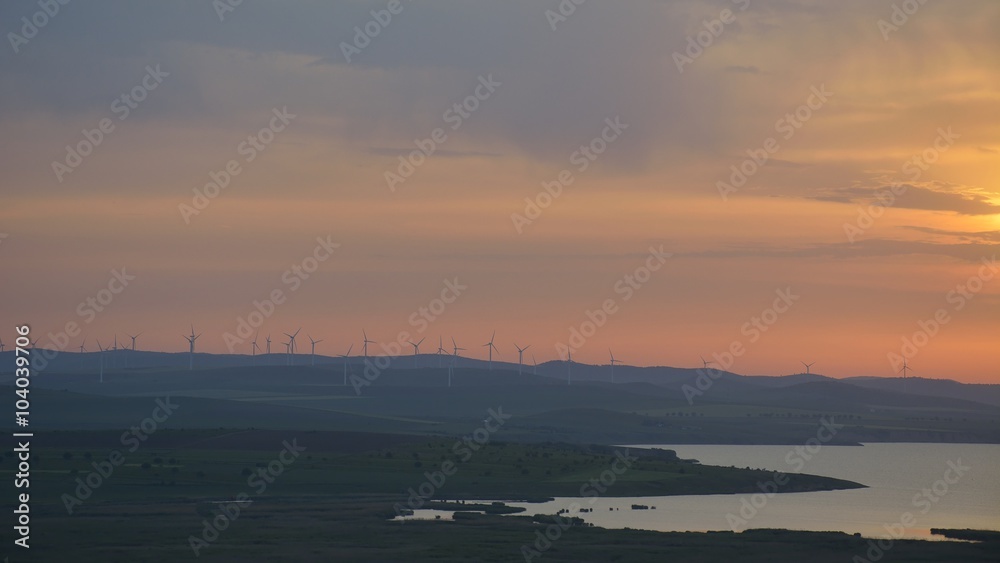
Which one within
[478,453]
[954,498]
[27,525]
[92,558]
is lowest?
[92,558]

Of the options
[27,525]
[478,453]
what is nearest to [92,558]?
[27,525]

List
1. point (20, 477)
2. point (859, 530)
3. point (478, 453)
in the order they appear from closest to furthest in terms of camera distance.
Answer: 1. point (859, 530)
2. point (20, 477)
3. point (478, 453)

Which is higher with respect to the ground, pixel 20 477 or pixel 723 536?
pixel 20 477

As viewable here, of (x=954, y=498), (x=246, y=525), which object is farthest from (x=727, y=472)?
(x=246, y=525)

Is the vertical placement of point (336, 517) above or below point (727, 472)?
below

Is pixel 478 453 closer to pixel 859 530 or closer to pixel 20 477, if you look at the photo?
pixel 20 477

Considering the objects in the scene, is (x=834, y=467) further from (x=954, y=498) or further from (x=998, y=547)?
(x=998, y=547)

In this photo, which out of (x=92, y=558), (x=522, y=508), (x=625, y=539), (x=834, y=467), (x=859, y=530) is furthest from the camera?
(x=834, y=467)

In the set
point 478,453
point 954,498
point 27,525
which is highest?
point 478,453

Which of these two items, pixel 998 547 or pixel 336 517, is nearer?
pixel 998 547
